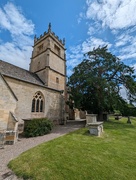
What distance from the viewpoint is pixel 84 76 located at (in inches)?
560

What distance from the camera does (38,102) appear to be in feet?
43.3

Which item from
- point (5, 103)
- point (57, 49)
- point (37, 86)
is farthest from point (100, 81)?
point (57, 49)

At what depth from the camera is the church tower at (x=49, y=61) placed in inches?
684

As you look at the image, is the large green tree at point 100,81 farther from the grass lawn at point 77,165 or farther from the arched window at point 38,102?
the grass lawn at point 77,165

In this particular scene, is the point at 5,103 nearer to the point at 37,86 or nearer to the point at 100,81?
the point at 37,86

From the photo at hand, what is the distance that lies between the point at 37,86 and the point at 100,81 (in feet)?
26.4

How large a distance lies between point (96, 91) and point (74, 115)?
13.6 metres

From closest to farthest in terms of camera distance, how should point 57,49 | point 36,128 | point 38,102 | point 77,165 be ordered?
point 77,165, point 36,128, point 38,102, point 57,49

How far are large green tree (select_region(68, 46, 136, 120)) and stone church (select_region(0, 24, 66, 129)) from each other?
336 centimetres

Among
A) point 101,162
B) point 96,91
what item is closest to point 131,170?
point 101,162

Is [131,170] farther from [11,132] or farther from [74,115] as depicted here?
[74,115]

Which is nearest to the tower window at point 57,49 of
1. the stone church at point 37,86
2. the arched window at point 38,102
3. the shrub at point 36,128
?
the stone church at point 37,86

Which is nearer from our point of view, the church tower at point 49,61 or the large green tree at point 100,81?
the large green tree at point 100,81

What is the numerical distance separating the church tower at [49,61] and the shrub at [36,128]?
790 cm
